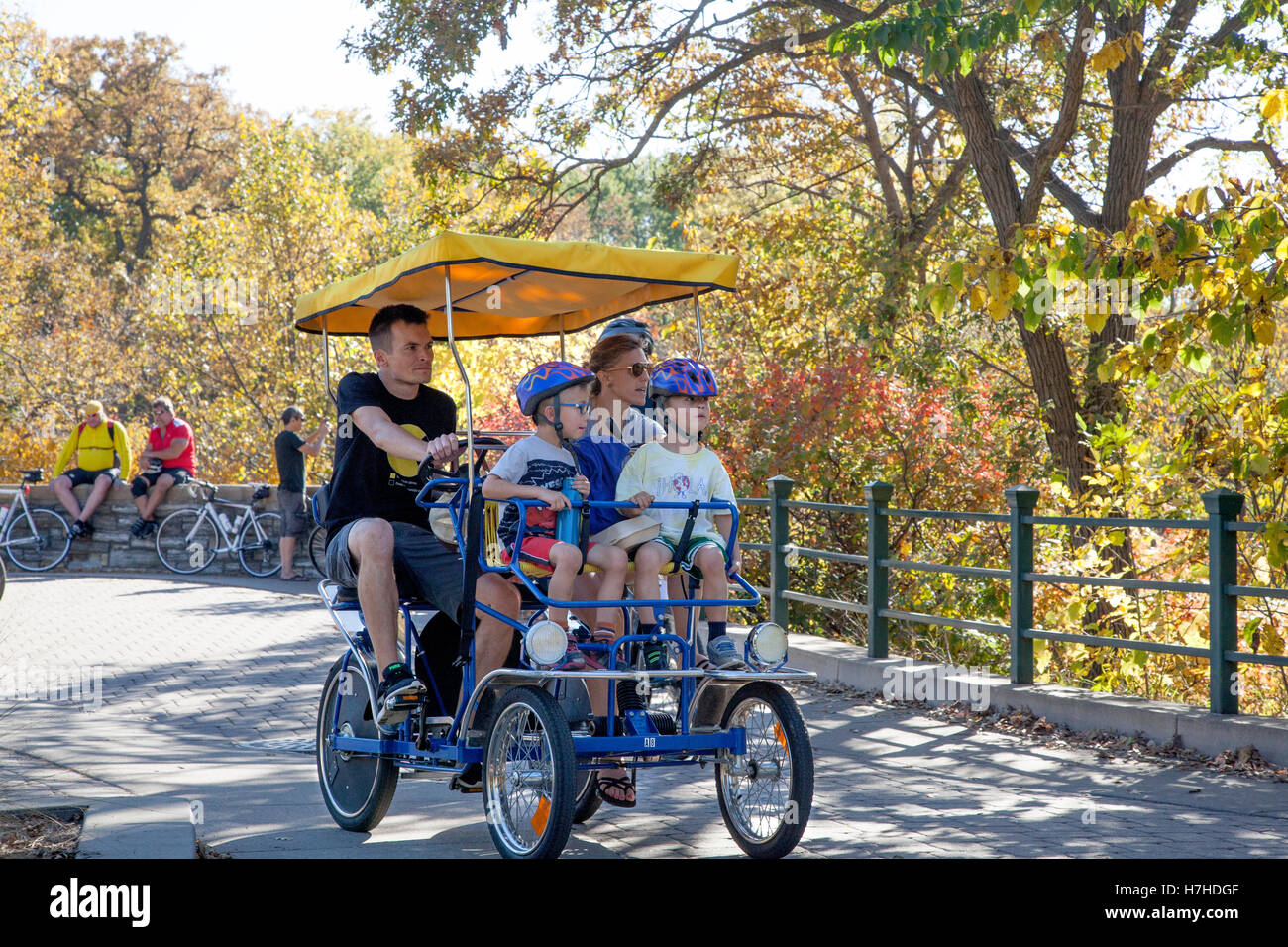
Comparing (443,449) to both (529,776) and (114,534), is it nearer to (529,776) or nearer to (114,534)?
(529,776)

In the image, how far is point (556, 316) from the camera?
25.6ft

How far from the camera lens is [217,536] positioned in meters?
20.2

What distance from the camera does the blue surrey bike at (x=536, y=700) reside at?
17.1 ft

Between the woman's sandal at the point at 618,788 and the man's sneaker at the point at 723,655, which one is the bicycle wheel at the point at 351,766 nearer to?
the woman's sandal at the point at 618,788

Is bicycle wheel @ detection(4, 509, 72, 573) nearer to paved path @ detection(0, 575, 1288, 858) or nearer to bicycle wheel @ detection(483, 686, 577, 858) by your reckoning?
paved path @ detection(0, 575, 1288, 858)

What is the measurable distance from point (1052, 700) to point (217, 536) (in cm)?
1418

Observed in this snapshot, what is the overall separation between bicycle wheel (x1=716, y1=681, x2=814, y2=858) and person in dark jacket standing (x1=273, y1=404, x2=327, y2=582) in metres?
13.6

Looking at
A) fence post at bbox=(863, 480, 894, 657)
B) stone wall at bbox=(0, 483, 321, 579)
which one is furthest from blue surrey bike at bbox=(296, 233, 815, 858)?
stone wall at bbox=(0, 483, 321, 579)

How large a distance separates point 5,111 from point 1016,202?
104 feet

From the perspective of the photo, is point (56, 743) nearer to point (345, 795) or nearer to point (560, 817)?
point (345, 795)

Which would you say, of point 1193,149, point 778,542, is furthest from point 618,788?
point 1193,149

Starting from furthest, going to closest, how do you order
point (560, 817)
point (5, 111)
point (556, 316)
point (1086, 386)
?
point (5, 111), point (1086, 386), point (556, 316), point (560, 817)

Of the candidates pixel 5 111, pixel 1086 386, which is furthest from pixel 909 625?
pixel 5 111

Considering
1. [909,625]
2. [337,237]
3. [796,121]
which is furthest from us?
[337,237]
